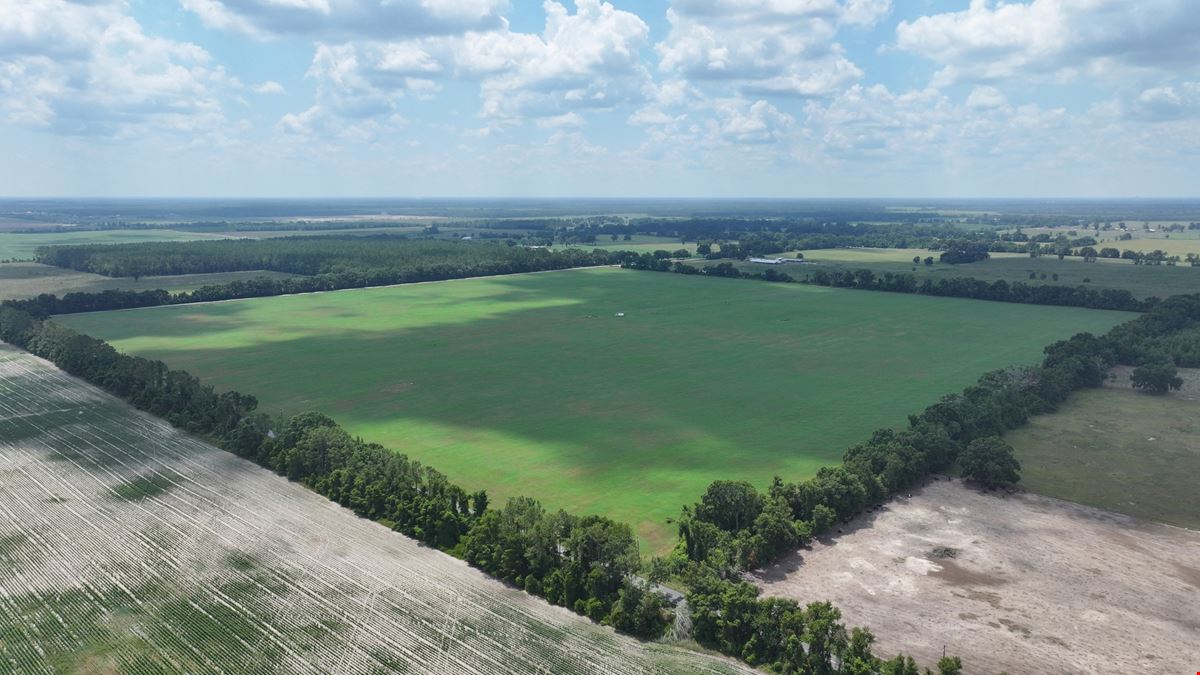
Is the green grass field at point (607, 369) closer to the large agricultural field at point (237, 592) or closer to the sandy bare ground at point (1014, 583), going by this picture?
the sandy bare ground at point (1014, 583)

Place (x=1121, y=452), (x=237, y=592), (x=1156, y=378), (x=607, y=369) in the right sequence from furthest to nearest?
(x=607, y=369) → (x=1156, y=378) → (x=1121, y=452) → (x=237, y=592)

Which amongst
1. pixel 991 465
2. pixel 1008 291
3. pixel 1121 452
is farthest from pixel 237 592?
pixel 1008 291

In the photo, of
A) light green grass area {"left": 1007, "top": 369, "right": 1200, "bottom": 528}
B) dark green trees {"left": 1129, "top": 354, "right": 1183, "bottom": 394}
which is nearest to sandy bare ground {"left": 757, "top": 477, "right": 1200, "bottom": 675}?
light green grass area {"left": 1007, "top": 369, "right": 1200, "bottom": 528}

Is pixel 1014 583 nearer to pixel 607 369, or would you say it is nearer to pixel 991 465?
pixel 991 465

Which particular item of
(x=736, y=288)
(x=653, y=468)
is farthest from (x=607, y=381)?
(x=736, y=288)

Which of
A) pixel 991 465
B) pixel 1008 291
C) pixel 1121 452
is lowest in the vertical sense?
pixel 1121 452

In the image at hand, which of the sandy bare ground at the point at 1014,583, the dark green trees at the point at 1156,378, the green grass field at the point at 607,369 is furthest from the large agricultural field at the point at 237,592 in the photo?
the dark green trees at the point at 1156,378

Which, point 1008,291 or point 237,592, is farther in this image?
point 1008,291

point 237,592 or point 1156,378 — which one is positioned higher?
point 1156,378
